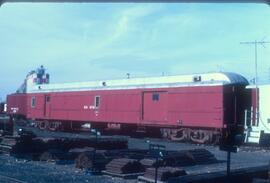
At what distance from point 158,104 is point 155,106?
0.27 meters

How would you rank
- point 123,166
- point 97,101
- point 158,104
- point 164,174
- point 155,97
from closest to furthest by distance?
point 164,174, point 123,166, point 158,104, point 155,97, point 97,101

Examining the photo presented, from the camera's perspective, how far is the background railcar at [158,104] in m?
23.8

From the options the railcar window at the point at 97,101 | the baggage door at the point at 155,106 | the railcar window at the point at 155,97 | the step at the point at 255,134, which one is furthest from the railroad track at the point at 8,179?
the railcar window at the point at 97,101

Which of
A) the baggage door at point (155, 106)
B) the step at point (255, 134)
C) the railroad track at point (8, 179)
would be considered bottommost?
the railroad track at point (8, 179)

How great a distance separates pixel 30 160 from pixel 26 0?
13.2 metres

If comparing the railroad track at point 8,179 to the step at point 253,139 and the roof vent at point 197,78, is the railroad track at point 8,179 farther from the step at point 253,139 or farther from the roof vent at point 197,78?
the step at point 253,139

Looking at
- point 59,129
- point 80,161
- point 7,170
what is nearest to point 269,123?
point 80,161

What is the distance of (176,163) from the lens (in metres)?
16.6

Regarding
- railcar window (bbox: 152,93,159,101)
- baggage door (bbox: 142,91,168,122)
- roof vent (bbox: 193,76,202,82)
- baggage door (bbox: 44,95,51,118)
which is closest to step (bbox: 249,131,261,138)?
roof vent (bbox: 193,76,202,82)

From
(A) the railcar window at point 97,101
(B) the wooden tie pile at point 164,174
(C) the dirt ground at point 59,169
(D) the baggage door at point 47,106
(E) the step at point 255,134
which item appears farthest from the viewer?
(D) the baggage door at point 47,106

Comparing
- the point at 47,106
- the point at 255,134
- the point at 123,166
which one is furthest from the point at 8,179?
the point at 47,106

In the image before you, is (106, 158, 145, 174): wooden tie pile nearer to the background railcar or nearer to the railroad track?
the railroad track

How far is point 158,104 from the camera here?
87.6 ft

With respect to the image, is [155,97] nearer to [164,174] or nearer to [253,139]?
[253,139]
